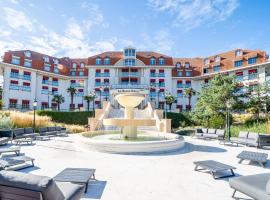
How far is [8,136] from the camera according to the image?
42.0ft

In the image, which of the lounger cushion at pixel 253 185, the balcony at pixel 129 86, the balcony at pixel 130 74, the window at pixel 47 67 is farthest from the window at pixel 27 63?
the lounger cushion at pixel 253 185

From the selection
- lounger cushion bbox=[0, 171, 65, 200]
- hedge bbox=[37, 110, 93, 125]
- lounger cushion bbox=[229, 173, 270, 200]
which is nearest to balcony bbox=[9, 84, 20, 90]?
hedge bbox=[37, 110, 93, 125]

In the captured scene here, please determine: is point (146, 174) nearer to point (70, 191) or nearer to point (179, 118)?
point (70, 191)

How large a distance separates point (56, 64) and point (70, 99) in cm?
838

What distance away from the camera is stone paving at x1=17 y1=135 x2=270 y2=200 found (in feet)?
16.2

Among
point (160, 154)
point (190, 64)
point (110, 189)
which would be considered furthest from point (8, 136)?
point (190, 64)

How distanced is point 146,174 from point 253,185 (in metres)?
3.21

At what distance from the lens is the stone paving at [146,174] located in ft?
16.2

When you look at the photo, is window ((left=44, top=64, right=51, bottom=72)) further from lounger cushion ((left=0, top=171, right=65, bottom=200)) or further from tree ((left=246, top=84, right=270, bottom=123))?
lounger cushion ((left=0, top=171, right=65, bottom=200))

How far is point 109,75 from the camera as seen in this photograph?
145ft

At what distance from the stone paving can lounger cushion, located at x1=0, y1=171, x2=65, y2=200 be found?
199 cm

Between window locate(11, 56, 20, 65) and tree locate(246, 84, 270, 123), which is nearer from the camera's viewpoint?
tree locate(246, 84, 270, 123)

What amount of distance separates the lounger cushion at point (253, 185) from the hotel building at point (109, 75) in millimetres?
36575

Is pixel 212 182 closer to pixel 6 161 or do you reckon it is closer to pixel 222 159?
pixel 222 159
